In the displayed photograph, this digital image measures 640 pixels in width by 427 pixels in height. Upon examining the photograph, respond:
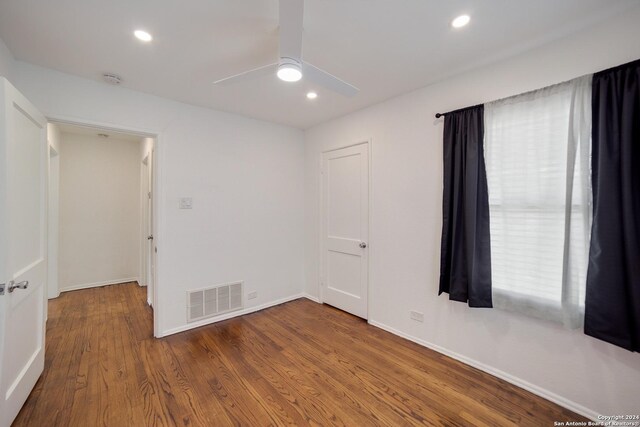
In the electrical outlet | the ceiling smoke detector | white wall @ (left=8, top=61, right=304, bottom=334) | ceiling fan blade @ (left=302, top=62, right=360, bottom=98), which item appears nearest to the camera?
ceiling fan blade @ (left=302, top=62, right=360, bottom=98)

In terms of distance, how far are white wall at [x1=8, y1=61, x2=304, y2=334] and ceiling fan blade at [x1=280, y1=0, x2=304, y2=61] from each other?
6.55 ft

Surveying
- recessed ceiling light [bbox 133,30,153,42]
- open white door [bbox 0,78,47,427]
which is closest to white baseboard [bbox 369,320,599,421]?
open white door [bbox 0,78,47,427]

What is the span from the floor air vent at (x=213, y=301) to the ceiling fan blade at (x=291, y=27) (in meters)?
2.69

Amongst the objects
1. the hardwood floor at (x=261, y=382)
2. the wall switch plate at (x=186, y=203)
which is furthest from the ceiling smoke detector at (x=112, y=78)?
the hardwood floor at (x=261, y=382)

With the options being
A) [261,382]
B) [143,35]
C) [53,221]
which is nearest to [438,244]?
[261,382]

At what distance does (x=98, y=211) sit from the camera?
14.8 feet

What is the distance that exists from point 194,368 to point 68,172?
4.17m

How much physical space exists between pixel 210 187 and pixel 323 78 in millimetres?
2041

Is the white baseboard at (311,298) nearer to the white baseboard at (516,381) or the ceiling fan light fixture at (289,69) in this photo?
the white baseboard at (516,381)

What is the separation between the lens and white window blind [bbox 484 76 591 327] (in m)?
1.74

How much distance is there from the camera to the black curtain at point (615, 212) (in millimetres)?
1520

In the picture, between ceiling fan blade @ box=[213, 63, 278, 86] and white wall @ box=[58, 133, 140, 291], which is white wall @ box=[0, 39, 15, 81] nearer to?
ceiling fan blade @ box=[213, 63, 278, 86]

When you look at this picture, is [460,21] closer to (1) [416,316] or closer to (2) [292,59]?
(2) [292,59]

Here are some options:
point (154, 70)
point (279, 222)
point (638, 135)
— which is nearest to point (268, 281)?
point (279, 222)
